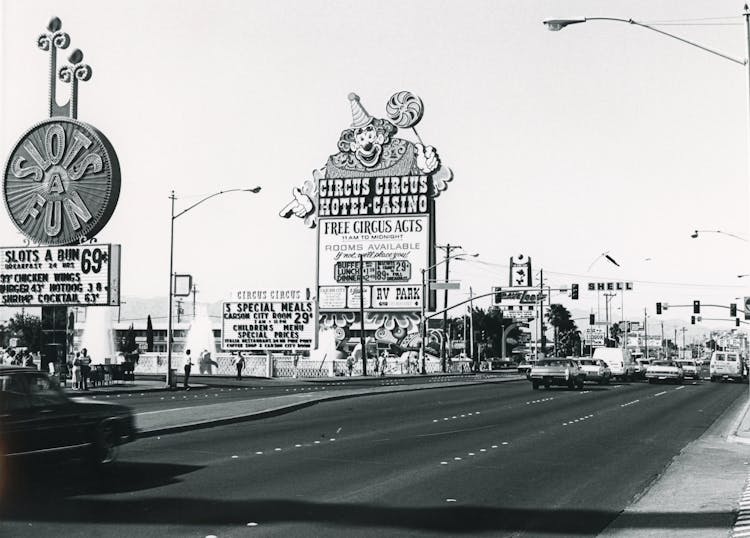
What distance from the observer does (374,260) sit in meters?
88.9

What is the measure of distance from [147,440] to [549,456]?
7.59m

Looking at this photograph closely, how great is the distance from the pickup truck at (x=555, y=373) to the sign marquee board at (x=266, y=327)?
2662 centimetres

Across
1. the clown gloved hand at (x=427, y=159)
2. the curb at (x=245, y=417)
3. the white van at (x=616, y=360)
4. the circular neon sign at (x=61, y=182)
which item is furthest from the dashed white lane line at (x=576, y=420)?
the clown gloved hand at (x=427, y=159)

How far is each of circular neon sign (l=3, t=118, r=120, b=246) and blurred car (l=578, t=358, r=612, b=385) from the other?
26.4 meters

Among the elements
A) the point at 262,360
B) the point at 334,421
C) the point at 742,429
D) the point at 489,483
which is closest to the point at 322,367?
the point at 262,360

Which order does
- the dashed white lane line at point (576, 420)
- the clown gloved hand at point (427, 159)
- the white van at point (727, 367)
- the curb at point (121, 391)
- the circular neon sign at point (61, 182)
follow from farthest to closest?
the clown gloved hand at point (427, 159), the white van at point (727, 367), the circular neon sign at point (61, 182), the curb at point (121, 391), the dashed white lane line at point (576, 420)

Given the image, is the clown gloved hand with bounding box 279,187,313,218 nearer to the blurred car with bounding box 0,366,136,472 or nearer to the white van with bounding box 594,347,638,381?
the white van with bounding box 594,347,638,381

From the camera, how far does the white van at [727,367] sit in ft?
208

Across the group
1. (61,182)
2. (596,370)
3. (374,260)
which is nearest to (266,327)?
(374,260)

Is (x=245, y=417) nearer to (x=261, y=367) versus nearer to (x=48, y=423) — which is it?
(x=48, y=423)

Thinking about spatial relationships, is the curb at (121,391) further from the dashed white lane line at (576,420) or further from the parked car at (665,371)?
the parked car at (665,371)

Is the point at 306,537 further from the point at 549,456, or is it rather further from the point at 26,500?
the point at 549,456

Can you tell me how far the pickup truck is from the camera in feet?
145

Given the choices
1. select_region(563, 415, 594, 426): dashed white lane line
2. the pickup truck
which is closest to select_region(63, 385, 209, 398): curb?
the pickup truck
